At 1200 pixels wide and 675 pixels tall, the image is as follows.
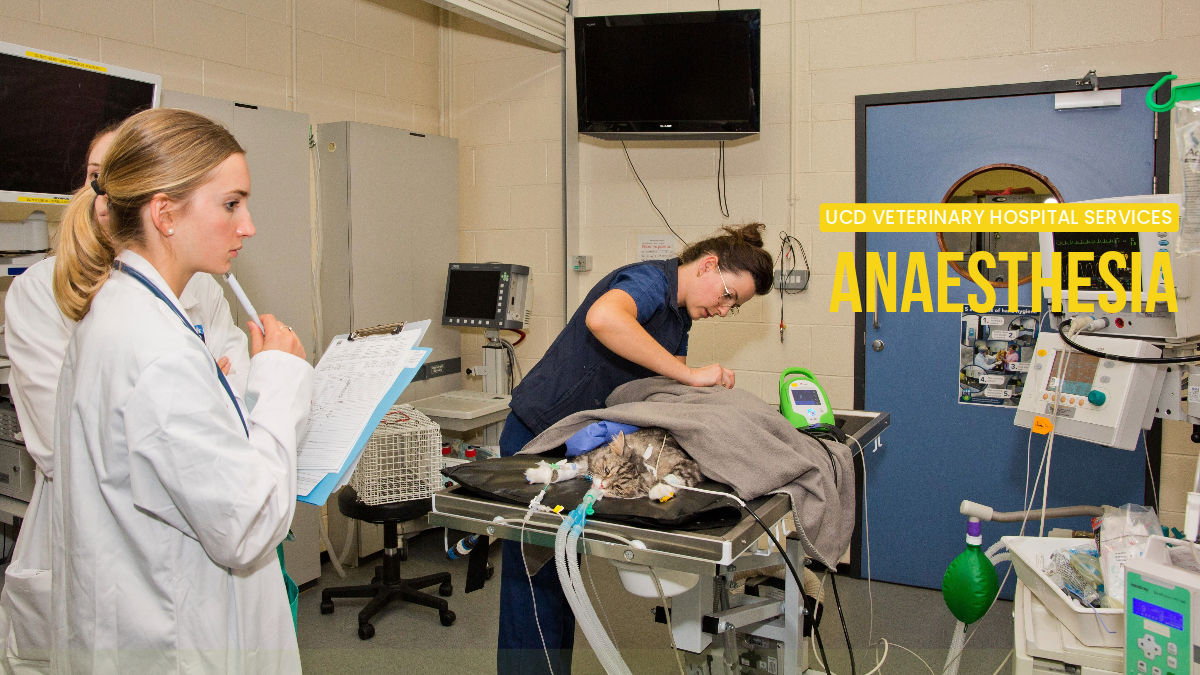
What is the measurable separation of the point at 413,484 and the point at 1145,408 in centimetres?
235

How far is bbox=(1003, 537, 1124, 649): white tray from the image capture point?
155 cm

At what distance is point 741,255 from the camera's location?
2.15 meters

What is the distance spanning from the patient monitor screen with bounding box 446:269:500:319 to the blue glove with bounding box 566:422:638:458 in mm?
2077

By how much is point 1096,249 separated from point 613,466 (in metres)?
1.53

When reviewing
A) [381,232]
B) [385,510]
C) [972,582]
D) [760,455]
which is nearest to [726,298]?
[760,455]

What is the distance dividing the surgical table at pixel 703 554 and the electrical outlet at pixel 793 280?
4.75 feet

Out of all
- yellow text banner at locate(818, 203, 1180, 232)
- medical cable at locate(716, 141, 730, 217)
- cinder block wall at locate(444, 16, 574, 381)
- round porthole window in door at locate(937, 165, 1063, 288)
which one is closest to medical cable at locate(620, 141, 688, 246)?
medical cable at locate(716, 141, 730, 217)

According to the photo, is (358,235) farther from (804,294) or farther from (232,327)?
(804,294)

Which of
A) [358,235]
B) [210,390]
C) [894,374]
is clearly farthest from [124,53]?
[894,374]

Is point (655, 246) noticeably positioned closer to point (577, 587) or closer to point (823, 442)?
point (823, 442)

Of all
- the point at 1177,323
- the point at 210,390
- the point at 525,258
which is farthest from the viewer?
the point at 525,258

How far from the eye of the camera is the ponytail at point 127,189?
1.13 meters

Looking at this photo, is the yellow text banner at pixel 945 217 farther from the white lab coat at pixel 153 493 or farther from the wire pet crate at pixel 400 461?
the white lab coat at pixel 153 493

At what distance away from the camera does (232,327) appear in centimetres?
214
